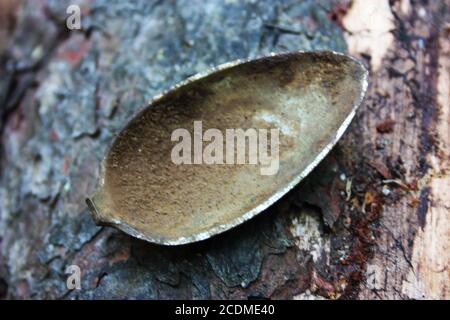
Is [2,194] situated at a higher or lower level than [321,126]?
lower

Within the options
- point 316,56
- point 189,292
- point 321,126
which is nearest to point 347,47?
point 316,56

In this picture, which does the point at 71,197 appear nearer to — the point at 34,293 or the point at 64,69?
the point at 34,293

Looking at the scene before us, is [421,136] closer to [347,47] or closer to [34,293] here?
[347,47]

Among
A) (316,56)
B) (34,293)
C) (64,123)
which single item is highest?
(316,56)

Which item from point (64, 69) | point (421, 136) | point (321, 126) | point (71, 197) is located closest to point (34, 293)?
point (71, 197)

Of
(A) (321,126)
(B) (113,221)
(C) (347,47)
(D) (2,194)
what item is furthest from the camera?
(D) (2,194)

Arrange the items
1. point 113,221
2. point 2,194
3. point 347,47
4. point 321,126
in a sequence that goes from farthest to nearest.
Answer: point 2,194, point 347,47, point 321,126, point 113,221

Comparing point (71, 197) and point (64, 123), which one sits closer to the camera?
point (71, 197)
